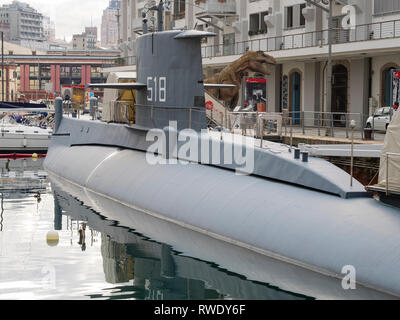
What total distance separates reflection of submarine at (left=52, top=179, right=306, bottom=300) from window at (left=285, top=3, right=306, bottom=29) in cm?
2795

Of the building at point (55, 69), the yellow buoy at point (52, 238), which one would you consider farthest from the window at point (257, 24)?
the building at point (55, 69)

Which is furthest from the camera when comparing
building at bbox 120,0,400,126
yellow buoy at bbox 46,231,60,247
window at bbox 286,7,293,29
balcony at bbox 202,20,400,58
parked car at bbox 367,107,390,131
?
window at bbox 286,7,293,29

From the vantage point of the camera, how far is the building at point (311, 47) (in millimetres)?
35594

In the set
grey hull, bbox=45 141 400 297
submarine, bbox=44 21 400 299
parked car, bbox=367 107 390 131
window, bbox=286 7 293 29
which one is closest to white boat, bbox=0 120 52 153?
submarine, bbox=44 21 400 299

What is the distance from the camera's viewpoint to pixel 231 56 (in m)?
47.5

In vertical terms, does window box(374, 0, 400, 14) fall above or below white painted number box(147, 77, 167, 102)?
above

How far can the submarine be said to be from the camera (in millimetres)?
12508

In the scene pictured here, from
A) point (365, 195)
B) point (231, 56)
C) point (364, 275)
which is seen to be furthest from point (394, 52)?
point (364, 275)

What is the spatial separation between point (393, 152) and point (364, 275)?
2514 mm

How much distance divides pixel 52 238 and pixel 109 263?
2.63 m

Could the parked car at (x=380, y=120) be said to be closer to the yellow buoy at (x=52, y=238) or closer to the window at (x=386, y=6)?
the window at (x=386, y=6)

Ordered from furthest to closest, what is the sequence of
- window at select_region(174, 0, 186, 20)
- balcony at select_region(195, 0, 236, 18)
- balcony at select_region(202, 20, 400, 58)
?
window at select_region(174, 0, 186, 20), balcony at select_region(195, 0, 236, 18), balcony at select_region(202, 20, 400, 58)

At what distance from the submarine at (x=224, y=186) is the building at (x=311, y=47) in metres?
7.84

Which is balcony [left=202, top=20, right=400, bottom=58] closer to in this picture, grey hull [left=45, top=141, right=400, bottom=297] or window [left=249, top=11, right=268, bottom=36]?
window [left=249, top=11, right=268, bottom=36]
